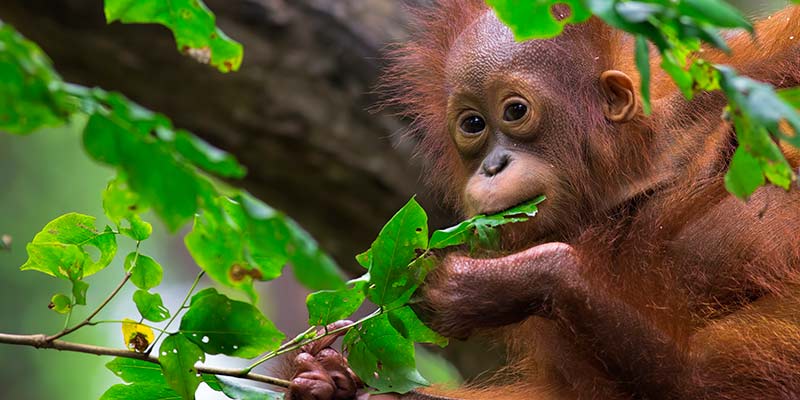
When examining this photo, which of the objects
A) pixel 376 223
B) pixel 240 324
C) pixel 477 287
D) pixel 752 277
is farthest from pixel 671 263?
pixel 376 223

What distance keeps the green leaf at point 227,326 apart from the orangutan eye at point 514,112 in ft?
3.11

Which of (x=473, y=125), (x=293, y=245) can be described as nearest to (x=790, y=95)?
(x=293, y=245)

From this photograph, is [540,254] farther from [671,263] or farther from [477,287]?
[671,263]

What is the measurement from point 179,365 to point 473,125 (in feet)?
3.59

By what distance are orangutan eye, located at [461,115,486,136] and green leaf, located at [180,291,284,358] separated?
972 mm

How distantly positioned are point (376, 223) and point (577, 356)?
2465 millimetres

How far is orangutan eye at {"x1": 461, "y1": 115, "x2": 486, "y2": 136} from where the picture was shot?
2570mm

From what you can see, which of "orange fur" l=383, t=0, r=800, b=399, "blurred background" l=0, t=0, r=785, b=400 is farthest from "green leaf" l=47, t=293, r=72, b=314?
"blurred background" l=0, t=0, r=785, b=400

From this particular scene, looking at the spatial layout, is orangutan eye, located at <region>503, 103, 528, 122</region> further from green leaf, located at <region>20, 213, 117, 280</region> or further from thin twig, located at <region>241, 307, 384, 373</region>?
green leaf, located at <region>20, 213, 117, 280</region>

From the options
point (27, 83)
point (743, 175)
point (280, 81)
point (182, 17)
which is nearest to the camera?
point (27, 83)

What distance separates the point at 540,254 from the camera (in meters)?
2.12

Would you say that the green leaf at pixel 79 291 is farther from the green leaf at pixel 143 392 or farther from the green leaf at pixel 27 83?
the green leaf at pixel 27 83

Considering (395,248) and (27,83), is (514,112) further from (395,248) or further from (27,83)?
(27,83)

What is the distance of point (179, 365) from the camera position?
1739 millimetres
